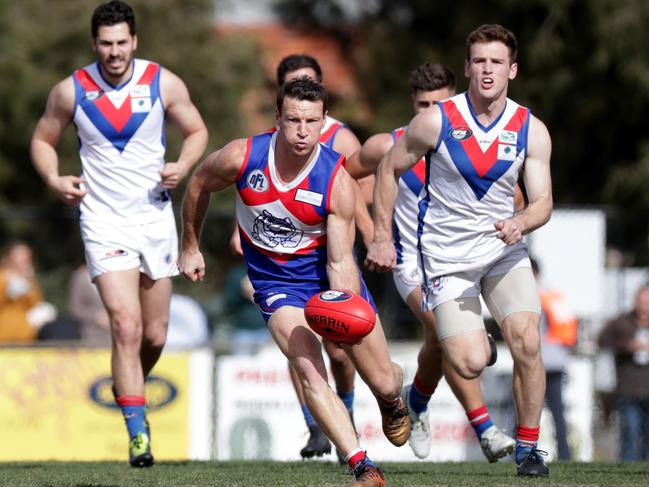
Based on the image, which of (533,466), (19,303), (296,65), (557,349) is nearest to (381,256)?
(533,466)

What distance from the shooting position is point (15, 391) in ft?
43.1

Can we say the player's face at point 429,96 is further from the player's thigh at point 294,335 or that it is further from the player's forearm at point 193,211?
the player's thigh at point 294,335

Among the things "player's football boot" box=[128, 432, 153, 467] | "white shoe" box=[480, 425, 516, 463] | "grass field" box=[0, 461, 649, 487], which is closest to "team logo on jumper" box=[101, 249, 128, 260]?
"player's football boot" box=[128, 432, 153, 467]

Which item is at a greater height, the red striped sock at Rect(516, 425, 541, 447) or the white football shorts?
the white football shorts

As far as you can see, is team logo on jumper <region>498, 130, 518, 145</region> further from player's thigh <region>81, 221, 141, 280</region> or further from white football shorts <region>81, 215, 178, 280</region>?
player's thigh <region>81, 221, 141, 280</region>

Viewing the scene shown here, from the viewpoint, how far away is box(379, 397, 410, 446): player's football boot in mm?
7965

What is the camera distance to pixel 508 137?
808 cm

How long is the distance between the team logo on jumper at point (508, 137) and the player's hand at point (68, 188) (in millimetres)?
2708

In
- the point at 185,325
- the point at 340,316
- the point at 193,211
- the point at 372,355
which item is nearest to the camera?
the point at 340,316

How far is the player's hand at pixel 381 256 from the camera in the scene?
7902mm

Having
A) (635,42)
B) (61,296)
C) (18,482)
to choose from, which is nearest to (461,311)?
(18,482)

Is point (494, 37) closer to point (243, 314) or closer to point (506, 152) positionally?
point (506, 152)

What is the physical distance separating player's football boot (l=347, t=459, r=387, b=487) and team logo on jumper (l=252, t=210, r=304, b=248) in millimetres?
1439

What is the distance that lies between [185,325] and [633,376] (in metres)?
4.63
